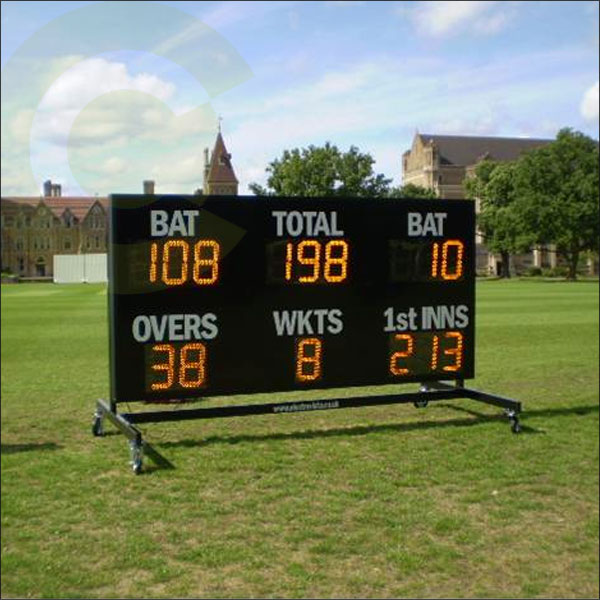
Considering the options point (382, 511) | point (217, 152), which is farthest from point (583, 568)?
point (217, 152)

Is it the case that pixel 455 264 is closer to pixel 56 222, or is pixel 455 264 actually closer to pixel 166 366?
pixel 166 366

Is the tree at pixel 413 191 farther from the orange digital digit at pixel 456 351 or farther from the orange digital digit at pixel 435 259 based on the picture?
the orange digital digit at pixel 456 351

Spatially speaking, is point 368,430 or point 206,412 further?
point 368,430

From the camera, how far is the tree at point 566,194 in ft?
138

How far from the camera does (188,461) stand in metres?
8.41

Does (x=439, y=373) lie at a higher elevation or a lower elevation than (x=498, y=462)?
higher

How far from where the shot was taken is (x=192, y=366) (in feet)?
23.7

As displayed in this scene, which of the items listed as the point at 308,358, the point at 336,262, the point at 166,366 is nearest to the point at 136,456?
the point at 166,366

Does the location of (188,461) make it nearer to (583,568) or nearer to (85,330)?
(583,568)

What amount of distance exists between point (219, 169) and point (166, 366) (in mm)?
2559

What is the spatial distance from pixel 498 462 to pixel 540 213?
3404 cm

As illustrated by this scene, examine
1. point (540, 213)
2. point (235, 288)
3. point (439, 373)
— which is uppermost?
point (540, 213)

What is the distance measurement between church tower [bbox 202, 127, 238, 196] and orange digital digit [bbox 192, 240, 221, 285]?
1.07 m

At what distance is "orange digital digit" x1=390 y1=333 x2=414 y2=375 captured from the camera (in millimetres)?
7961
